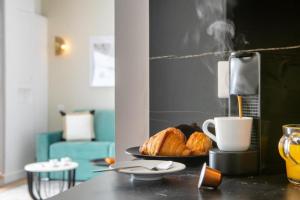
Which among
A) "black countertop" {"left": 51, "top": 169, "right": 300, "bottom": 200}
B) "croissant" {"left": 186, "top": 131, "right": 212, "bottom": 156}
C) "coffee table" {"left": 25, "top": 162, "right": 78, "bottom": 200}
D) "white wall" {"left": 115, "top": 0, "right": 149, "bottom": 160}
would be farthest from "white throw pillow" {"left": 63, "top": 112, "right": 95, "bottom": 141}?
"black countertop" {"left": 51, "top": 169, "right": 300, "bottom": 200}

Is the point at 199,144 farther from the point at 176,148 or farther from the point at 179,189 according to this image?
the point at 179,189

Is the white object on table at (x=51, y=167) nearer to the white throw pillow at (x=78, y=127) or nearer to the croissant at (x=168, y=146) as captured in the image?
the white throw pillow at (x=78, y=127)

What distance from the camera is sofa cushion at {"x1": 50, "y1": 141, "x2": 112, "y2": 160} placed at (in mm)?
5496

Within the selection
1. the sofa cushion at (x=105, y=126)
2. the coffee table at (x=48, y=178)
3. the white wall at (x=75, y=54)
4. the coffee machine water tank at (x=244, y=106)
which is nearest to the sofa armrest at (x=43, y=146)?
the coffee table at (x=48, y=178)

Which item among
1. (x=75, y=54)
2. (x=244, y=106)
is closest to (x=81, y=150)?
(x=75, y=54)

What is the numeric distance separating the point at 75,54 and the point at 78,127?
1.21 metres

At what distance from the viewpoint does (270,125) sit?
1.20 m

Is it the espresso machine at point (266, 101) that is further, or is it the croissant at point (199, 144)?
the croissant at point (199, 144)

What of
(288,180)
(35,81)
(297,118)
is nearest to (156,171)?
(288,180)

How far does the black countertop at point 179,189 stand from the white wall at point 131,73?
0.57 meters

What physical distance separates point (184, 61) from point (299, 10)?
46 centimetres

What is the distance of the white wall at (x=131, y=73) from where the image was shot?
66.4 inches

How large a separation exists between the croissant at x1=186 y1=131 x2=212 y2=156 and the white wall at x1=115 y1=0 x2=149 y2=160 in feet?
1.23

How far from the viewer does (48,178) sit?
18.5ft
